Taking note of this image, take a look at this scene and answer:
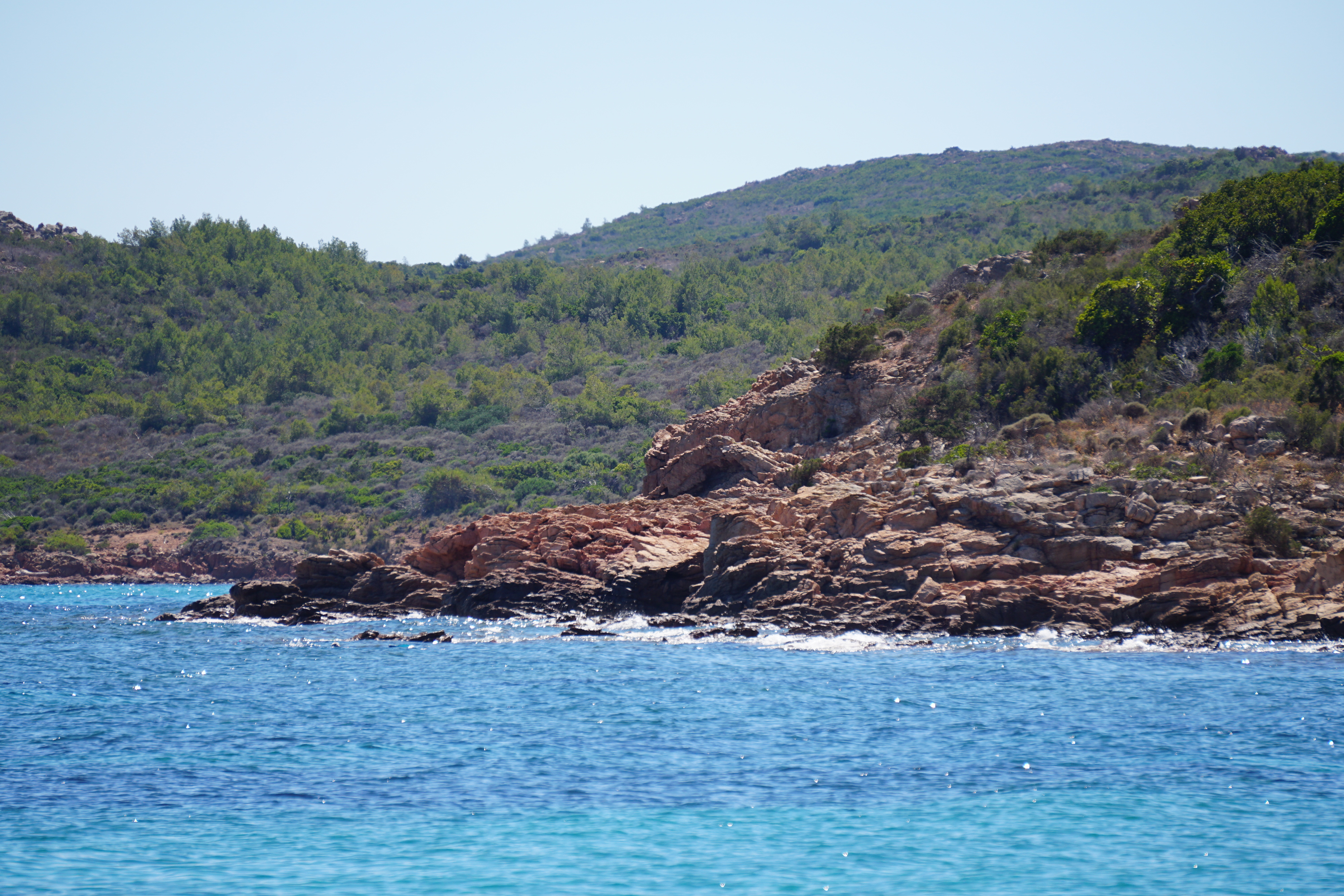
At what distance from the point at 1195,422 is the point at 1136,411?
3501mm

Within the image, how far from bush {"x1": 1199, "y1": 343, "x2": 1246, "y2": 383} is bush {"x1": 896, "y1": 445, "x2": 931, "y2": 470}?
8.29 metres

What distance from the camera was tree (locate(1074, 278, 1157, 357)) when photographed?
4072 cm

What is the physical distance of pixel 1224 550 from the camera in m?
26.2

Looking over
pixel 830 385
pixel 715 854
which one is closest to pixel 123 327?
pixel 830 385

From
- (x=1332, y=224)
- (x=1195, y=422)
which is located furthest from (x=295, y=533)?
(x=1332, y=224)

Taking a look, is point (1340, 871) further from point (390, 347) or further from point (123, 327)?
point (123, 327)

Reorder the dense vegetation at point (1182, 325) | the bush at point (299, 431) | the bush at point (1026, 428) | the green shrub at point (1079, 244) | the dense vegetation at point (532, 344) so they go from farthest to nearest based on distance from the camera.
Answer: the bush at point (299, 431) < the green shrub at point (1079, 244) < the dense vegetation at point (532, 344) < the bush at point (1026, 428) < the dense vegetation at point (1182, 325)

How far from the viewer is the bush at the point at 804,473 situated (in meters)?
39.3

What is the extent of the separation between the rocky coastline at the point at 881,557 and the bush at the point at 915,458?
0.56 metres

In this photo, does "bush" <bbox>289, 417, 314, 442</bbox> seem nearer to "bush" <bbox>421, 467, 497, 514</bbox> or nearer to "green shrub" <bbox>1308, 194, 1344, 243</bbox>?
"bush" <bbox>421, 467, 497, 514</bbox>

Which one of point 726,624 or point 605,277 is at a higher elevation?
point 605,277

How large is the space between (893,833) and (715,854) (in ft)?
6.59

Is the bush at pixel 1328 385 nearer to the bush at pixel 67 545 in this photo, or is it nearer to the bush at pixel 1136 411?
the bush at pixel 1136 411

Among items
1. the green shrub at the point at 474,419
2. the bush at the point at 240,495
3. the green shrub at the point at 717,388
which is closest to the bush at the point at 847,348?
the green shrub at the point at 717,388
